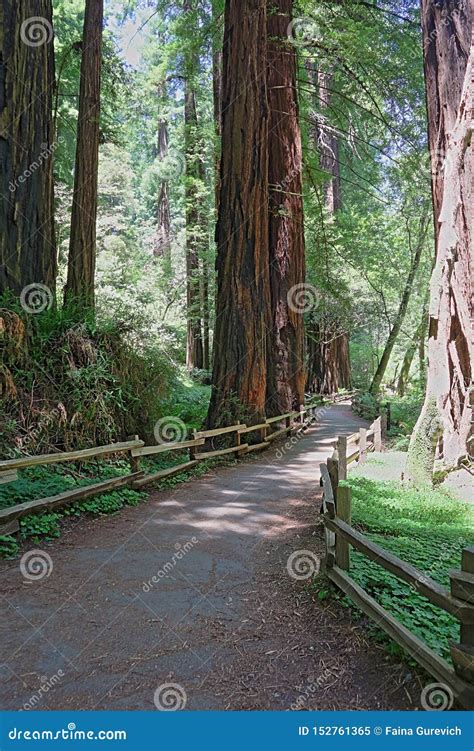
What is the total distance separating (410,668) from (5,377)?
6.33 metres

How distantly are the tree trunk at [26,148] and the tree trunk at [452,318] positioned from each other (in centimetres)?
681

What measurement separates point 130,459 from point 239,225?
6.45m

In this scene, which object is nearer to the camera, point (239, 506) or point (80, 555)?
point (80, 555)

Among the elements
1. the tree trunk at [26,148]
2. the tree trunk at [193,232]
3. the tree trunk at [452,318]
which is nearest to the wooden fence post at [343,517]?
the tree trunk at [452,318]

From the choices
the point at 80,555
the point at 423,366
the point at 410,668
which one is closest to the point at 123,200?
the point at 423,366

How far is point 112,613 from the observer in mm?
4281

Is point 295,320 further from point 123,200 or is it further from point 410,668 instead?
point 123,200

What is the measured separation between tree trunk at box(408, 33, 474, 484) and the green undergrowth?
37.4 inches

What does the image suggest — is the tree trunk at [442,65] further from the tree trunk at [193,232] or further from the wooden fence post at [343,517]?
the tree trunk at [193,232]

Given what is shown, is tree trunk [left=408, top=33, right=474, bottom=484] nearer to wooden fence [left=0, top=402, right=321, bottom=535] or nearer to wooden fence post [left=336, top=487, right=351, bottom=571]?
wooden fence [left=0, top=402, right=321, bottom=535]

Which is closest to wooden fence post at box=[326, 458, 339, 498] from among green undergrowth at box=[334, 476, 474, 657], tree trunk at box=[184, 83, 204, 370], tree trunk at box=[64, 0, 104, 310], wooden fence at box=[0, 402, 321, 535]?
green undergrowth at box=[334, 476, 474, 657]

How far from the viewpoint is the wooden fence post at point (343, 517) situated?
455cm

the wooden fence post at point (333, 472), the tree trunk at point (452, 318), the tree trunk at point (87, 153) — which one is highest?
the tree trunk at point (87, 153)

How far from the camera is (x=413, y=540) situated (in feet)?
19.1
